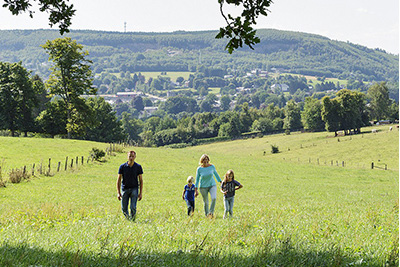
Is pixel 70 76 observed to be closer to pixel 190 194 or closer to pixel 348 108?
pixel 190 194

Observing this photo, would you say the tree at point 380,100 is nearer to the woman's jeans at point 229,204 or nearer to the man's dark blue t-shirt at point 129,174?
the woman's jeans at point 229,204

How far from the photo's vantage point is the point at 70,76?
202 feet

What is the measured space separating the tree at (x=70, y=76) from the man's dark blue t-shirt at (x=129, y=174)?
166 feet

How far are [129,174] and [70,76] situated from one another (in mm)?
53323

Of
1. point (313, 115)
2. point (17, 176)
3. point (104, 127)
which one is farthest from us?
point (313, 115)

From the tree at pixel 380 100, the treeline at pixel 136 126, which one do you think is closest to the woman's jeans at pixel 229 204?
the treeline at pixel 136 126

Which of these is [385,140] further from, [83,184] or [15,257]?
[15,257]

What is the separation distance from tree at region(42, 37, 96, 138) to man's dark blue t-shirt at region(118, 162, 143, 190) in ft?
166

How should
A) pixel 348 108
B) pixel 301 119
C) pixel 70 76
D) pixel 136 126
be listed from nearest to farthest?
pixel 70 76 → pixel 348 108 → pixel 301 119 → pixel 136 126

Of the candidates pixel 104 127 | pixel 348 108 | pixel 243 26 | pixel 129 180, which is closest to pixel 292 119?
pixel 348 108

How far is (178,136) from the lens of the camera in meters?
178

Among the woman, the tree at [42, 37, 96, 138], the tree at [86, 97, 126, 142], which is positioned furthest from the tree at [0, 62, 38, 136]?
the woman

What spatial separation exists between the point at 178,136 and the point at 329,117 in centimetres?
8409

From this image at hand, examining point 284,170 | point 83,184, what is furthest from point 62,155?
point 284,170
